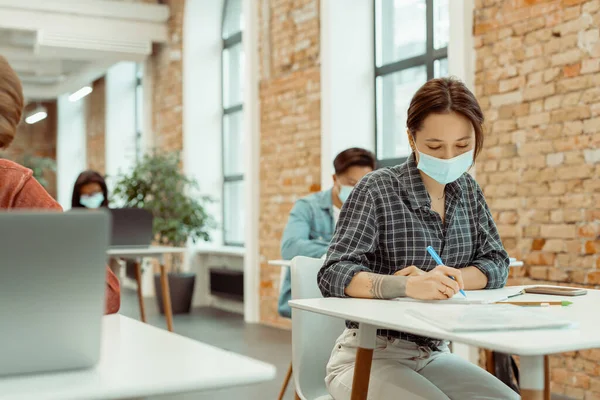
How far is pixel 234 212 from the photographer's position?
876 cm

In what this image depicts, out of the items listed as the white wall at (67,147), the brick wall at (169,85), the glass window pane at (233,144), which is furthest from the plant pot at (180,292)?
the white wall at (67,147)

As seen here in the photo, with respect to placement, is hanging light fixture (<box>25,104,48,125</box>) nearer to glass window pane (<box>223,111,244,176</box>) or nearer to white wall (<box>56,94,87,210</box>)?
white wall (<box>56,94,87,210</box>)

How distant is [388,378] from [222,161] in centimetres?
722

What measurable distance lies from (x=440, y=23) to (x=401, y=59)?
1.65ft

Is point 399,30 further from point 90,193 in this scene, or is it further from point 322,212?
point 90,193

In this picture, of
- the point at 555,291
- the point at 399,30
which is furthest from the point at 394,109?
the point at 555,291

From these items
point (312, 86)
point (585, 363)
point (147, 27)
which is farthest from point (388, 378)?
point (147, 27)

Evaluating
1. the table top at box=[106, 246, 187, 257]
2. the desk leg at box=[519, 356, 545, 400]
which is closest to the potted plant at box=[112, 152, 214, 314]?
the table top at box=[106, 246, 187, 257]

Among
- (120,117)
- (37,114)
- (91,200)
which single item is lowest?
(91,200)

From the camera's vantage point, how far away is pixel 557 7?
398 cm

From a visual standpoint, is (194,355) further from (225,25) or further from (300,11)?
(225,25)

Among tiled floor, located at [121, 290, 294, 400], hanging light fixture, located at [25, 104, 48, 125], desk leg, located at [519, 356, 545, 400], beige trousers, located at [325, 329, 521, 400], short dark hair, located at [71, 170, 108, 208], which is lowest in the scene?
tiled floor, located at [121, 290, 294, 400]

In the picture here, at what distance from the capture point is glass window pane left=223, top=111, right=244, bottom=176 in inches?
341

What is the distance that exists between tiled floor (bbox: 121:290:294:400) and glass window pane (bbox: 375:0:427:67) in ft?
8.01
